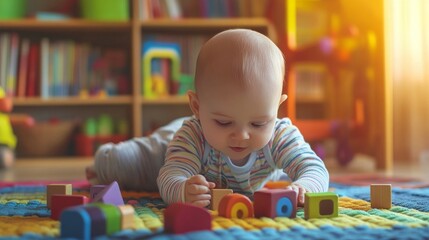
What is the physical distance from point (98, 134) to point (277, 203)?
187cm

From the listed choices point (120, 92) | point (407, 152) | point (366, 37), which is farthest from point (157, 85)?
point (407, 152)

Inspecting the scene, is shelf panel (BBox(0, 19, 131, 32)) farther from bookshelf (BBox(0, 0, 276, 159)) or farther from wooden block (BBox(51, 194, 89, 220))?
wooden block (BBox(51, 194, 89, 220))

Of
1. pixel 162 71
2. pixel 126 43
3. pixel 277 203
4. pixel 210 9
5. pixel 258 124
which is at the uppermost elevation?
pixel 210 9

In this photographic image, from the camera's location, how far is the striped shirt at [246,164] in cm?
92

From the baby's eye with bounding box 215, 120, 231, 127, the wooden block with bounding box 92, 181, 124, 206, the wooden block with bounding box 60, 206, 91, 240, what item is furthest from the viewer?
the baby's eye with bounding box 215, 120, 231, 127

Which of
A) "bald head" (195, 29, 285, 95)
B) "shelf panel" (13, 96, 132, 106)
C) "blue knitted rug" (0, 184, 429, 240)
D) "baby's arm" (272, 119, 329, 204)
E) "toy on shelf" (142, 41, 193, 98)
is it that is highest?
"toy on shelf" (142, 41, 193, 98)

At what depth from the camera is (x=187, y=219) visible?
0.67 meters

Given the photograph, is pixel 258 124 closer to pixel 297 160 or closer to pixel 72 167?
pixel 297 160

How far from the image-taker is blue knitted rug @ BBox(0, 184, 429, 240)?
26.2 inches

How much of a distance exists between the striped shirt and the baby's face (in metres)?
0.06

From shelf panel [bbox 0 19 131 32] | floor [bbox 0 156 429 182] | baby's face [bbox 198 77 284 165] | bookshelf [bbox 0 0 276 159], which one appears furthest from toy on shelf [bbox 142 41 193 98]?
baby's face [bbox 198 77 284 165]

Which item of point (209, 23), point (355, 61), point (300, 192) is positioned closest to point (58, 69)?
point (209, 23)

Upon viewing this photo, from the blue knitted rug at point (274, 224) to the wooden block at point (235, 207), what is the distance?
2 cm

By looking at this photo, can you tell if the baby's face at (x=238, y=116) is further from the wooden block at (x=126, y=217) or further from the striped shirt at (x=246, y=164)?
the wooden block at (x=126, y=217)
